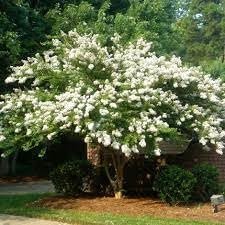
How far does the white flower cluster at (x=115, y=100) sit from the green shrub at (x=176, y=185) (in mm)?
903

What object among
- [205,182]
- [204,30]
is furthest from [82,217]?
[204,30]

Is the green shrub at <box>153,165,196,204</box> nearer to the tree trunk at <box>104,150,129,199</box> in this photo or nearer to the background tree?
the tree trunk at <box>104,150,129,199</box>

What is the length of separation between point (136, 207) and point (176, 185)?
1.00 m

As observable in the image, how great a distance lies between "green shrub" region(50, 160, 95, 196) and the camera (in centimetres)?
1511

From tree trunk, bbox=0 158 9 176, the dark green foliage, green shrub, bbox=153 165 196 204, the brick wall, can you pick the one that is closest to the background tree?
tree trunk, bbox=0 158 9 176

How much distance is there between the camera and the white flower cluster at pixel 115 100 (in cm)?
1223

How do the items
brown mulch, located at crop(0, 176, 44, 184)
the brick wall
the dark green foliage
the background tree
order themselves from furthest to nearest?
the background tree → brown mulch, located at crop(0, 176, 44, 184) → the dark green foliage → the brick wall

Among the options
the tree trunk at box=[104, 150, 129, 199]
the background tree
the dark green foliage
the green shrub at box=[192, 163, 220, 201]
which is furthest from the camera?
the background tree

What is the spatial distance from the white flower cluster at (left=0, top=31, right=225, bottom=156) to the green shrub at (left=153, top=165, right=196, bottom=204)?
2.96 feet

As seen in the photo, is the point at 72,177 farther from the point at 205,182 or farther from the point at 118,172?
the point at 205,182

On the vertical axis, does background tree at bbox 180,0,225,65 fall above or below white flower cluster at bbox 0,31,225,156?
above

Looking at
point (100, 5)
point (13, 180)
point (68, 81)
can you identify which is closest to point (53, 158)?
point (13, 180)

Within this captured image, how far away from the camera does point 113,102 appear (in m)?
12.4

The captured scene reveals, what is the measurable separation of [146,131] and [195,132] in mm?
1655
